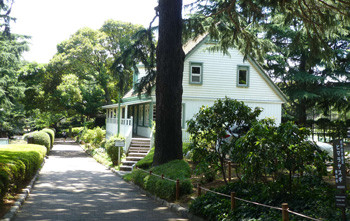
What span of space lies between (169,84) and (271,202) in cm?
776

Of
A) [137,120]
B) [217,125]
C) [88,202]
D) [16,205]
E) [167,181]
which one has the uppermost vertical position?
[217,125]

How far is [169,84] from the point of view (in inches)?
556

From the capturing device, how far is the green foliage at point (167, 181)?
10711 mm

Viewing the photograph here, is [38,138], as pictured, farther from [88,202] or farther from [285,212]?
[285,212]

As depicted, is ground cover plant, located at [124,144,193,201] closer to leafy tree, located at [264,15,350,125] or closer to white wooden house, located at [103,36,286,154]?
white wooden house, located at [103,36,286,154]

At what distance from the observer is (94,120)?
163 feet

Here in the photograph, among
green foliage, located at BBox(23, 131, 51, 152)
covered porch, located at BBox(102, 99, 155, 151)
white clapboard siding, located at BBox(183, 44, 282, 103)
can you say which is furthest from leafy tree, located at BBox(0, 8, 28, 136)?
white clapboard siding, located at BBox(183, 44, 282, 103)

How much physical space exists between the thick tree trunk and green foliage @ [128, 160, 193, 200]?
799mm

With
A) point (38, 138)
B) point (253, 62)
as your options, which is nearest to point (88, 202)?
point (38, 138)

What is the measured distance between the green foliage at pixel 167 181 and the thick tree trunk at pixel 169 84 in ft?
2.62

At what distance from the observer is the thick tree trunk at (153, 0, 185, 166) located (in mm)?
14138

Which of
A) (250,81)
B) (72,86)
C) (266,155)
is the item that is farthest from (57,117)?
(266,155)

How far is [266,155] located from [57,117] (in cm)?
5363

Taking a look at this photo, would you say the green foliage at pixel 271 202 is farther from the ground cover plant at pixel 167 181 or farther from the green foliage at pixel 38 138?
the green foliage at pixel 38 138
